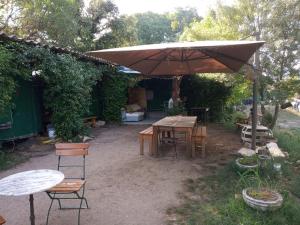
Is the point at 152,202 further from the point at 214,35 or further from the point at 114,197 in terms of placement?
the point at 214,35

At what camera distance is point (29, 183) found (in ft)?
10.3

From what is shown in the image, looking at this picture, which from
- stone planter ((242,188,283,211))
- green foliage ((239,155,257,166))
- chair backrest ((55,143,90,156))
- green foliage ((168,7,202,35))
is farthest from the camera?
green foliage ((168,7,202,35))

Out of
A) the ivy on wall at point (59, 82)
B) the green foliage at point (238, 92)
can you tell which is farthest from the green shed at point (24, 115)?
the green foliage at point (238, 92)

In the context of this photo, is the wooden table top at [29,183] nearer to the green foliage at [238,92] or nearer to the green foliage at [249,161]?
the green foliage at [249,161]

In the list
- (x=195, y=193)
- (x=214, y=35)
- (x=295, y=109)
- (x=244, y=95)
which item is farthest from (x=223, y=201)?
(x=295, y=109)

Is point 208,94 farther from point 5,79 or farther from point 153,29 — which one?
point 153,29

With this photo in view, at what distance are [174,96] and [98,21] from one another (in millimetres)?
8900

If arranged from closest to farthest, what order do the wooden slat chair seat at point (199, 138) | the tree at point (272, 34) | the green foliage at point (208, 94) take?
the wooden slat chair seat at point (199, 138), the tree at point (272, 34), the green foliage at point (208, 94)

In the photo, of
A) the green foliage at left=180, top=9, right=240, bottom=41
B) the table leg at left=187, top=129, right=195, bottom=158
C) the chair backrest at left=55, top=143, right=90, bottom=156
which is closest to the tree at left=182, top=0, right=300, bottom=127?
the green foliage at left=180, top=9, right=240, bottom=41

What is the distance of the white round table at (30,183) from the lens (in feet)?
9.61

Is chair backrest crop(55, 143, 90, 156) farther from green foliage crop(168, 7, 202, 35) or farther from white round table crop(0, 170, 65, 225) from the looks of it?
green foliage crop(168, 7, 202, 35)

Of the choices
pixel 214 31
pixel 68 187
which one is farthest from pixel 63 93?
pixel 214 31

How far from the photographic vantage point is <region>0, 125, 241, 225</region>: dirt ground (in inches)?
158

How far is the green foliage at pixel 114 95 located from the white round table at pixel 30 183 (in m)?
9.34
